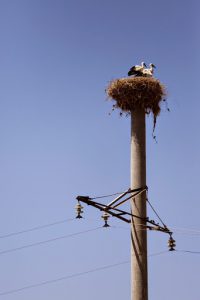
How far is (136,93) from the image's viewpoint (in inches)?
521

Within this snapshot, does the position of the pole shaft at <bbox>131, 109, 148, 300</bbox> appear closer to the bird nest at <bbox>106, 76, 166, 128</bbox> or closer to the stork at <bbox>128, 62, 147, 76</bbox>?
the bird nest at <bbox>106, 76, 166, 128</bbox>

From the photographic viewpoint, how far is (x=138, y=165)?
41.4 feet

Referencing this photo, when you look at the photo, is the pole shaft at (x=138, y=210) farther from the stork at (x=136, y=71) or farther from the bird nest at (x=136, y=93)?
the stork at (x=136, y=71)

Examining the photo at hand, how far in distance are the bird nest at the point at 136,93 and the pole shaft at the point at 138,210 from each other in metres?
0.23

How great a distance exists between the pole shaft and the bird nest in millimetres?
227

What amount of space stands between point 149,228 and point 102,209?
111cm

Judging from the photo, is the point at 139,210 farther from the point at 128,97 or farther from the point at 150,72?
the point at 150,72

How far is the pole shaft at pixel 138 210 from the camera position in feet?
38.7

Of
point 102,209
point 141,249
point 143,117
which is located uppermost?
point 143,117

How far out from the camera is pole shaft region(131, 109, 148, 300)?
464 inches

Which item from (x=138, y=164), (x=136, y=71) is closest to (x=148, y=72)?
(x=136, y=71)

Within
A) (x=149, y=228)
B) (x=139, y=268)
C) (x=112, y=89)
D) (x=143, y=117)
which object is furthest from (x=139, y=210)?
(x=112, y=89)

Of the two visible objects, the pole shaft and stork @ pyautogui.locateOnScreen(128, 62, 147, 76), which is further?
stork @ pyautogui.locateOnScreen(128, 62, 147, 76)

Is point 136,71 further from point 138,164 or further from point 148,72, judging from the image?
point 138,164
